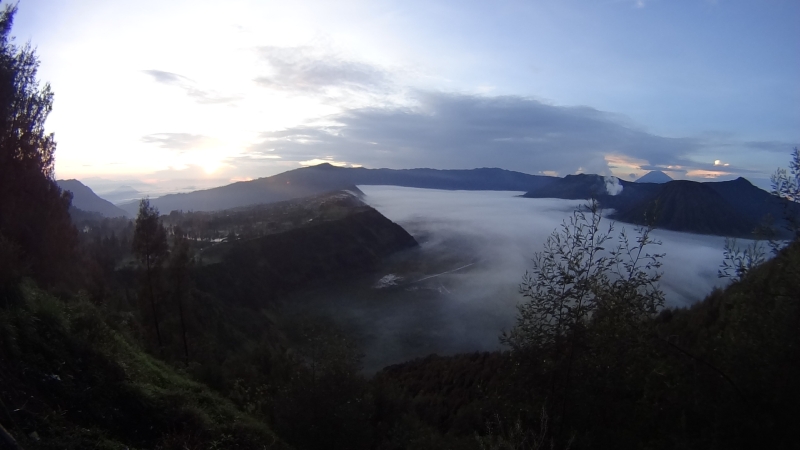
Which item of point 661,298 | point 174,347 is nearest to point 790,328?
point 661,298

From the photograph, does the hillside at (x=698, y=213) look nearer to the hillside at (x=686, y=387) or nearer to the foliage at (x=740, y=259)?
the foliage at (x=740, y=259)

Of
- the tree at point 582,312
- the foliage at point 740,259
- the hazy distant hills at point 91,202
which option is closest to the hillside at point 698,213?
the foliage at point 740,259

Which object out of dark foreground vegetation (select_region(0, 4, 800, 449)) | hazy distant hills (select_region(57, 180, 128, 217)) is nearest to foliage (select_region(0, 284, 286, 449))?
dark foreground vegetation (select_region(0, 4, 800, 449))

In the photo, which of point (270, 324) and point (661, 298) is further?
point (270, 324)

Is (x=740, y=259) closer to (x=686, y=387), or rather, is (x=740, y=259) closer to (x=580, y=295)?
(x=686, y=387)

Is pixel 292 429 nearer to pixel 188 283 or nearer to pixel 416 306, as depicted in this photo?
pixel 188 283

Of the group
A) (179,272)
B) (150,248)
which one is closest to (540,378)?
(179,272)
